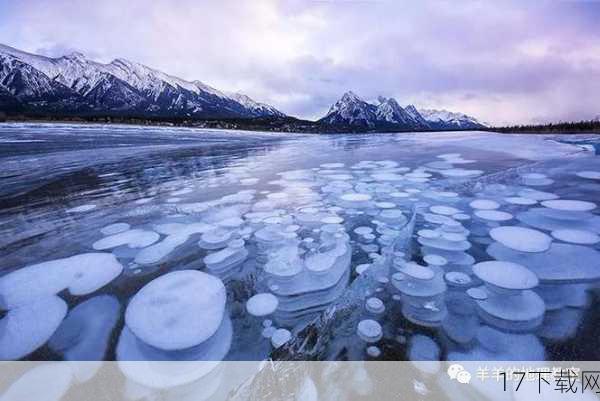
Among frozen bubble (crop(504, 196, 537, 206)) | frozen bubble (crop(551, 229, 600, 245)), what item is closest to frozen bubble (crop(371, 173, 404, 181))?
frozen bubble (crop(504, 196, 537, 206))

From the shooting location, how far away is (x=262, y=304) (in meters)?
1.39

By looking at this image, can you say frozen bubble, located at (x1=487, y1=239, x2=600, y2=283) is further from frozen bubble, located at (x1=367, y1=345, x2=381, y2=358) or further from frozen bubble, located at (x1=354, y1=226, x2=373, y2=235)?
frozen bubble, located at (x1=367, y1=345, x2=381, y2=358)

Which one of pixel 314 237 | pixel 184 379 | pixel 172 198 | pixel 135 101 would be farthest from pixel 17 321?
pixel 135 101

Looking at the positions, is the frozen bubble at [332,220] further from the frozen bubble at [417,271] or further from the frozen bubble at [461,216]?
the frozen bubble at [461,216]

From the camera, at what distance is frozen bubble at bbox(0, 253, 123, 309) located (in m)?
1.49

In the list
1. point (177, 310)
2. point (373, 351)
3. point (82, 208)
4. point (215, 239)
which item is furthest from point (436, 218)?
point (82, 208)

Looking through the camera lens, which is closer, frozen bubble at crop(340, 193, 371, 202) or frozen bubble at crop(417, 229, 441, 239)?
frozen bubble at crop(417, 229, 441, 239)

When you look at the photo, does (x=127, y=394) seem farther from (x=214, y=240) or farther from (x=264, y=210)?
(x=264, y=210)

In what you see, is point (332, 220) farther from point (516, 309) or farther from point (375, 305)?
point (516, 309)

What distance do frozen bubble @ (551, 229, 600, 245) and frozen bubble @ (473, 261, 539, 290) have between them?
0.65 meters

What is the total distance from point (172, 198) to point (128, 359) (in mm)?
2360

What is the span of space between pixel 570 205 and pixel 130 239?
3.86 metres

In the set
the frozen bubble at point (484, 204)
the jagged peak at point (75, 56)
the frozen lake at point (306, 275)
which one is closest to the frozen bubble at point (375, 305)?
the frozen lake at point (306, 275)

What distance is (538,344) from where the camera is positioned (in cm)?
114
